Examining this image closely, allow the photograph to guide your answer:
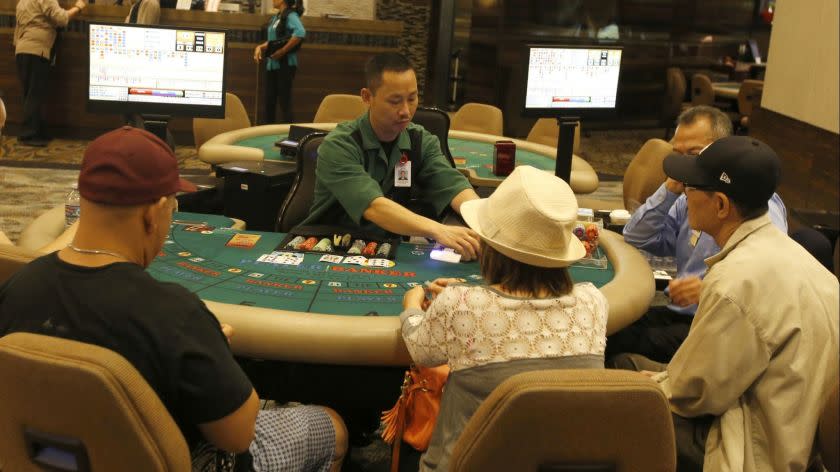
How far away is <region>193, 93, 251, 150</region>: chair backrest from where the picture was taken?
6266 mm

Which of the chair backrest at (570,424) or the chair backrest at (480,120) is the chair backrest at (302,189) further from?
the chair backrest at (480,120)

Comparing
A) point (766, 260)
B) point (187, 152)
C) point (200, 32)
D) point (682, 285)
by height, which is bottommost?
point (187, 152)

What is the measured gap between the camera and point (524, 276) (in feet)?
6.97

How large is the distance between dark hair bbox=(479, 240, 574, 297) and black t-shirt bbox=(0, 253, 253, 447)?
2.05 feet

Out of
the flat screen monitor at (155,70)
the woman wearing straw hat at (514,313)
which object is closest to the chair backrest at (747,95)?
the flat screen monitor at (155,70)

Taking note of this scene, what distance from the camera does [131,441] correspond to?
174 cm

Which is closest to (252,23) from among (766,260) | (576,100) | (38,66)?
(38,66)

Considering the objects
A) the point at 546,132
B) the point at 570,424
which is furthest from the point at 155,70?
the point at 570,424

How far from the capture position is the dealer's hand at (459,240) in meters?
3.19

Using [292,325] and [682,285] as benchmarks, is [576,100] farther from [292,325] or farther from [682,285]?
[292,325]

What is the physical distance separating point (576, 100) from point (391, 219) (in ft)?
6.05

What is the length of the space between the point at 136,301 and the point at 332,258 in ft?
4.50

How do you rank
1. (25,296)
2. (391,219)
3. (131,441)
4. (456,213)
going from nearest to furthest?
(131,441) < (25,296) < (391,219) < (456,213)

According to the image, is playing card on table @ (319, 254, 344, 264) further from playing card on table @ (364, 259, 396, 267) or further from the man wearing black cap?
the man wearing black cap
